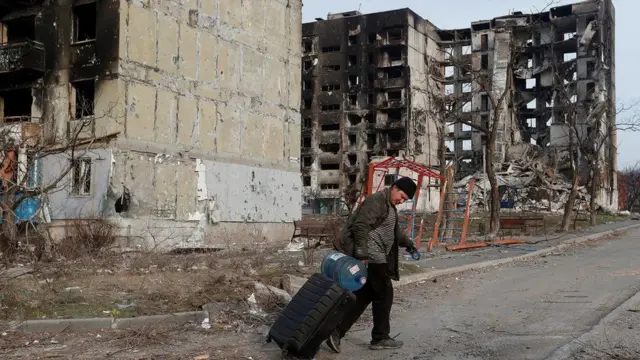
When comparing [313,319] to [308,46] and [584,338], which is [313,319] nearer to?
[584,338]

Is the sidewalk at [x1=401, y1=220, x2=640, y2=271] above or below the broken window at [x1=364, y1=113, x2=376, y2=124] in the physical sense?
below

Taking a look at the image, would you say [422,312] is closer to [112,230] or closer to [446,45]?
[112,230]

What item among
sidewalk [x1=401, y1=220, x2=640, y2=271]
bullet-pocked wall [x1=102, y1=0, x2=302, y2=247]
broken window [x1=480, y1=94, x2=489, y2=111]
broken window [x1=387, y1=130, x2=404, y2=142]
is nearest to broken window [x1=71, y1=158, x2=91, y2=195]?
bullet-pocked wall [x1=102, y1=0, x2=302, y2=247]

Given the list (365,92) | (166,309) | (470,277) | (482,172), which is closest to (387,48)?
(365,92)

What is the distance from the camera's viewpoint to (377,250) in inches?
267

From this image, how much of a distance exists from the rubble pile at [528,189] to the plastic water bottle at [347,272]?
57354 millimetres

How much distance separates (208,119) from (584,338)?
73.8 ft

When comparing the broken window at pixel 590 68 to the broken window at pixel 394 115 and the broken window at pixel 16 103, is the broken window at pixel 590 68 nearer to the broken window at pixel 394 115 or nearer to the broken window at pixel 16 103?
the broken window at pixel 394 115

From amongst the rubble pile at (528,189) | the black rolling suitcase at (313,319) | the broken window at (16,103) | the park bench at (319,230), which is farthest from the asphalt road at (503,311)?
the rubble pile at (528,189)

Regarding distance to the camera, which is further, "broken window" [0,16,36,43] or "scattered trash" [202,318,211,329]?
"broken window" [0,16,36,43]

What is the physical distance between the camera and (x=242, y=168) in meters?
29.4

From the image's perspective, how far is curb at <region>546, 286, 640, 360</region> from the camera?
6.27 m

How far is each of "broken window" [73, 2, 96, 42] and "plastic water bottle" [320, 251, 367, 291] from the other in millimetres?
21261

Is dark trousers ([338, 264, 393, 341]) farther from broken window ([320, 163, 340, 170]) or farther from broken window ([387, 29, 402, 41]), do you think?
broken window ([387, 29, 402, 41])
